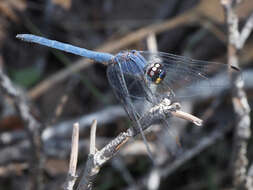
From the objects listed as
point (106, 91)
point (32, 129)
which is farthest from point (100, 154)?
point (106, 91)

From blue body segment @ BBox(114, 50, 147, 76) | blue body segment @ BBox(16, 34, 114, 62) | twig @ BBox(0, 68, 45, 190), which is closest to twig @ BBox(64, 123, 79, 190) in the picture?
blue body segment @ BBox(114, 50, 147, 76)

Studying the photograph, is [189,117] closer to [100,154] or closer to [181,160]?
[100,154]

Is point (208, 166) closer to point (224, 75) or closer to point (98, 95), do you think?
point (224, 75)

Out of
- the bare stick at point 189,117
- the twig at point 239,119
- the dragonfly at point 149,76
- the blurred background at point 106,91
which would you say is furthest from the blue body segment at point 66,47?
the bare stick at point 189,117

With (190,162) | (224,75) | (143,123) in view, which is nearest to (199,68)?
(143,123)

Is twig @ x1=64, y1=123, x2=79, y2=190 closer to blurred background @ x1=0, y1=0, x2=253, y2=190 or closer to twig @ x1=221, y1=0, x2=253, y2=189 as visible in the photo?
blurred background @ x1=0, y1=0, x2=253, y2=190

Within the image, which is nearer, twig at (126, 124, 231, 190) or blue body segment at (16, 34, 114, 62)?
blue body segment at (16, 34, 114, 62)
